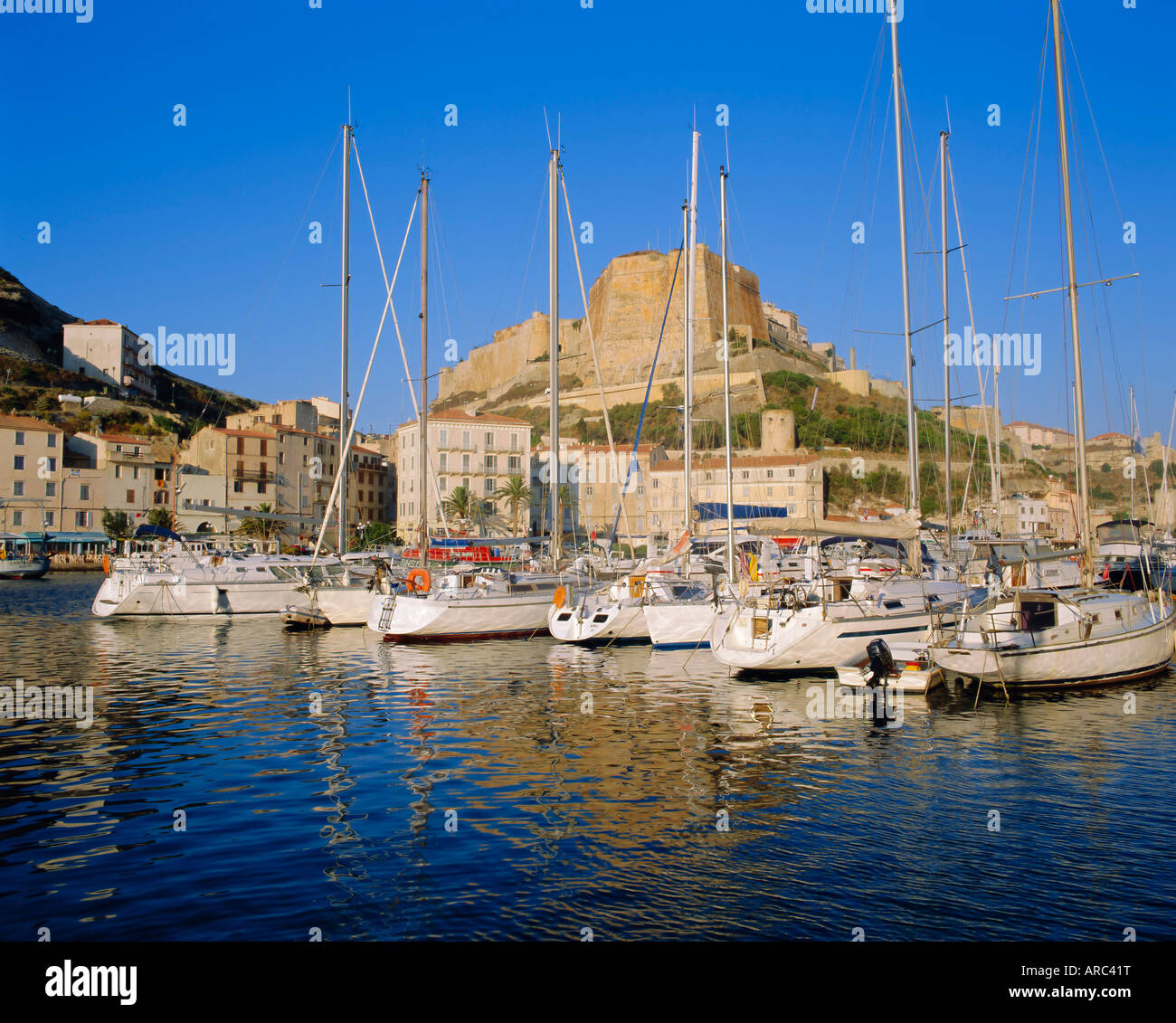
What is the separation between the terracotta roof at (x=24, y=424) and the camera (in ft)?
224

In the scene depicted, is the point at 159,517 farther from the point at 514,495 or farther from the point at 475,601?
the point at 475,601

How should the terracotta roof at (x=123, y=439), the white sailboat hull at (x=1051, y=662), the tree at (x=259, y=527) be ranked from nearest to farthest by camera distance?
the white sailboat hull at (x=1051, y=662)
the tree at (x=259, y=527)
the terracotta roof at (x=123, y=439)

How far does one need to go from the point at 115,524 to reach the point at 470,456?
2718 centimetres

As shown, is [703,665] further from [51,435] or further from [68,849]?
[51,435]

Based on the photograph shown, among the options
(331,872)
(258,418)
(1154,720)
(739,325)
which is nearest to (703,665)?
(1154,720)

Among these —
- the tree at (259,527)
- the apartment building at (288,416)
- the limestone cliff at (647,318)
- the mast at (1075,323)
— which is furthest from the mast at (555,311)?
the limestone cliff at (647,318)

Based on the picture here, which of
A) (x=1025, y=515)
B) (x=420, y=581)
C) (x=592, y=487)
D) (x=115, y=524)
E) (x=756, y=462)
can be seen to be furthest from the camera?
(x=592, y=487)

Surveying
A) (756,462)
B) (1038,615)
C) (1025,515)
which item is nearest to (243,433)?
(756,462)

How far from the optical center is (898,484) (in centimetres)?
7738

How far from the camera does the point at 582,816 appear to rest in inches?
372

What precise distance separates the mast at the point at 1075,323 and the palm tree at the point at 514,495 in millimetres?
51033

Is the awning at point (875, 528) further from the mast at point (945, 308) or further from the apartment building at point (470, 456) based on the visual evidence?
the apartment building at point (470, 456)

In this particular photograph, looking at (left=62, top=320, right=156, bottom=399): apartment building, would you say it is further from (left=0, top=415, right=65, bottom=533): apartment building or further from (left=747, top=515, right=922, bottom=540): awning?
Result: (left=747, top=515, right=922, bottom=540): awning

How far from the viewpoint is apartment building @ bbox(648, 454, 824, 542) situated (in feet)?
227
